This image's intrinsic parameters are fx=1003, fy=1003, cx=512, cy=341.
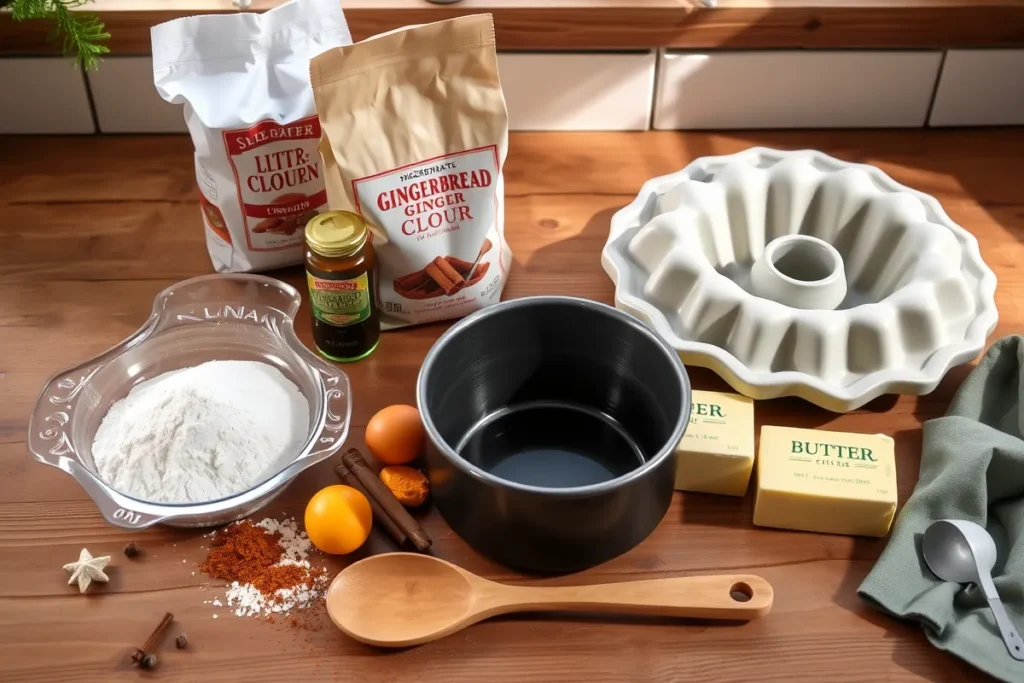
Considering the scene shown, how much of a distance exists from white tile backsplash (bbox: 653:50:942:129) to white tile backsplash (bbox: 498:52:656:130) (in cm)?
3

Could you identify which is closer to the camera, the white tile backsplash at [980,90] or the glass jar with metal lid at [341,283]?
the glass jar with metal lid at [341,283]

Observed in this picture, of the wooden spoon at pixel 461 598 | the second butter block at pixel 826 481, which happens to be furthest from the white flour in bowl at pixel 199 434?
the second butter block at pixel 826 481

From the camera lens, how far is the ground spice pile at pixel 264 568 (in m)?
0.78

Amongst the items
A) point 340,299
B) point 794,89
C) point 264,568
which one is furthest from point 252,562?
point 794,89

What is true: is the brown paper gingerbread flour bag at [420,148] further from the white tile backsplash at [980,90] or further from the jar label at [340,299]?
the white tile backsplash at [980,90]

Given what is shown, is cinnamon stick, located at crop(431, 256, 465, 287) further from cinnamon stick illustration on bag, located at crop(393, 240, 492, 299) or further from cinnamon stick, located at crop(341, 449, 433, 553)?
cinnamon stick, located at crop(341, 449, 433, 553)

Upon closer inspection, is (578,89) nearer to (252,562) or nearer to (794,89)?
(794,89)

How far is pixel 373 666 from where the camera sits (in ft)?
2.44

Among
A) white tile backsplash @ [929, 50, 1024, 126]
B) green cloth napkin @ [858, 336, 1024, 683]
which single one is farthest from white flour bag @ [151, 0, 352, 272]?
white tile backsplash @ [929, 50, 1024, 126]

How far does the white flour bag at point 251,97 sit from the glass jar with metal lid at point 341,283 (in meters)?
0.10

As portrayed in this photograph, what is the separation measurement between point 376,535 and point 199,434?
17 centimetres

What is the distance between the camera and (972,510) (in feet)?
2.66

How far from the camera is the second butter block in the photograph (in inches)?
31.4

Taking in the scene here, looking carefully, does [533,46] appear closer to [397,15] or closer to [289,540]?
[397,15]
